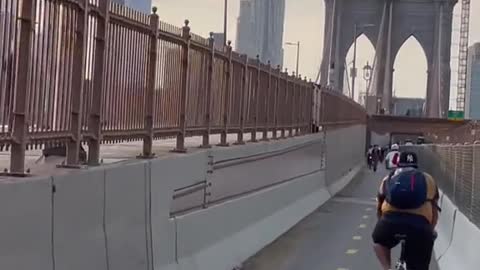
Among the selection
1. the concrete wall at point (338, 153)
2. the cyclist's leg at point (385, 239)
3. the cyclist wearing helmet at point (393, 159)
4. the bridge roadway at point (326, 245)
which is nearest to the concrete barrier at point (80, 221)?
the cyclist's leg at point (385, 239)

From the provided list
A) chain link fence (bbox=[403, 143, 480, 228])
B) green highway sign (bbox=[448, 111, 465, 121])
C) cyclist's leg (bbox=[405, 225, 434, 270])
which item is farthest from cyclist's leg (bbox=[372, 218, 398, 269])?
green highway sign (bbox=[448, 111, 465, 121])

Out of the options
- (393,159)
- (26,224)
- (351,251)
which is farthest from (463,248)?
(26,224)

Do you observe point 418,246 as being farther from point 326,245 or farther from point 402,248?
point 326,245

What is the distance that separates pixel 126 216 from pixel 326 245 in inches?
310

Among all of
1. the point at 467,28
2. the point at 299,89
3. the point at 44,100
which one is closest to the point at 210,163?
the point at 44,100

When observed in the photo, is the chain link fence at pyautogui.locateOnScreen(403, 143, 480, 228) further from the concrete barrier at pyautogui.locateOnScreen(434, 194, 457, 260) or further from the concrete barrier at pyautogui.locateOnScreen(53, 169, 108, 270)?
the concrete barrier at pyautogui.locateOnScreen(53, 169, 108, 270)

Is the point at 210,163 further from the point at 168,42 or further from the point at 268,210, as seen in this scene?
the point at 268,210

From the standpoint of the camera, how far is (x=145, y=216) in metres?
8.77

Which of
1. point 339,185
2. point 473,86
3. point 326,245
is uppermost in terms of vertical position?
point 473,86

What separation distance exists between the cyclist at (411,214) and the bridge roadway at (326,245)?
354 centimetres

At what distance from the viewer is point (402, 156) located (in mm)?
9562

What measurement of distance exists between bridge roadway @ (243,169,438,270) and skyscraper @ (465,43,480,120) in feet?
407

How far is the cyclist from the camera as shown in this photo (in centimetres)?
907

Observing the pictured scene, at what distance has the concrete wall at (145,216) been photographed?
609 centimetres
